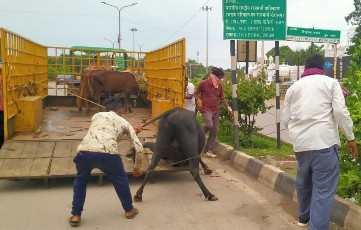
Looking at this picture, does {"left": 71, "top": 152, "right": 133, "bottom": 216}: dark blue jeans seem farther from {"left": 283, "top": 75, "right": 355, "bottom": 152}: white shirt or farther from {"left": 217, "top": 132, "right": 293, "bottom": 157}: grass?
{"left": 217, "top": 132, "right": 293, "bottom": 157}: grass

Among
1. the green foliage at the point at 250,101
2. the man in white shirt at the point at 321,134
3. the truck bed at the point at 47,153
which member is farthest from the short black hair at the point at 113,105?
the green foliage at the point at 250,101

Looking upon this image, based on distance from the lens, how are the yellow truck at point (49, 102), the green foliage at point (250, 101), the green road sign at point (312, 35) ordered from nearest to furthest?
the yellow truck at point (49, 102)
the green foliage at point (250, 101)
the green road sign at point (312, 35)

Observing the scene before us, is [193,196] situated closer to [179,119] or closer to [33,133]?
[179,119]

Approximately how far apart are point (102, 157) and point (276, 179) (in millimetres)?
2662

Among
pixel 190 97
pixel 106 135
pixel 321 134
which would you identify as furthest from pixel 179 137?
pixel 190 97

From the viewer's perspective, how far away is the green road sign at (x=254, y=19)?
7.64 meters

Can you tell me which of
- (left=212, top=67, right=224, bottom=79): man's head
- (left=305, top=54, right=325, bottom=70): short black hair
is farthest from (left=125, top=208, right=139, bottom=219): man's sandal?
(left=212, top=67, right=224, bottom=79): man's head

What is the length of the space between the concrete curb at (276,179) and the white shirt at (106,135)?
6.88 feet

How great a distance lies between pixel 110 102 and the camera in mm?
4816

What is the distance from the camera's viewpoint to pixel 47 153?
630 cm

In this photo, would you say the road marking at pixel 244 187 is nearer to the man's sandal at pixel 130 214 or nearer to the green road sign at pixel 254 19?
the man's sandal at pixel 130 214

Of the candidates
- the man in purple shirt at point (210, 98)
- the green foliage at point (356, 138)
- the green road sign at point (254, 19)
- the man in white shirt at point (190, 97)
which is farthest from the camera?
the man in white shirt at point (190, 97)

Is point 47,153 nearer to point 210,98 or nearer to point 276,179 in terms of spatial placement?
point 210,98

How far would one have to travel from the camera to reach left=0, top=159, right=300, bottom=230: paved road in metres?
4.50
